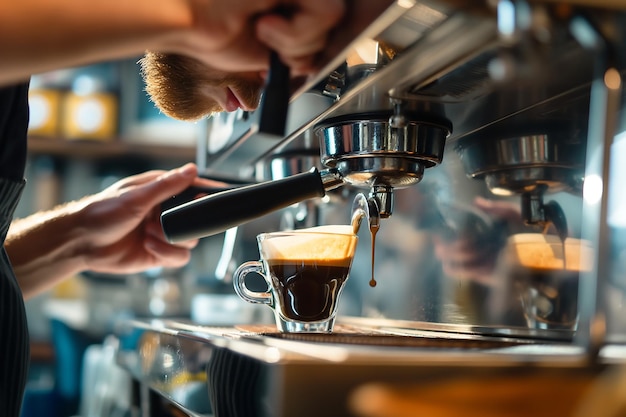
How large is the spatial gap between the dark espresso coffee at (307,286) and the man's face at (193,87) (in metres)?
0.15

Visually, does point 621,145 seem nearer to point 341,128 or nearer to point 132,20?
point 341,128

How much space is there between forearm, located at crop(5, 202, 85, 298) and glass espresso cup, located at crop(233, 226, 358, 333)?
352 mm

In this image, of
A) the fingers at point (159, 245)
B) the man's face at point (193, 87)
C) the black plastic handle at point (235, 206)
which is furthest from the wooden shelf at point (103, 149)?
the black plastic handle at point (235, 206)

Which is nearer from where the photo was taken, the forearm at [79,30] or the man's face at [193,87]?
the forearm at [79,30]

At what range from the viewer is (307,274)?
2.15ft

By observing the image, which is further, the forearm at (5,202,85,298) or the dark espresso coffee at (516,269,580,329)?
the forearm at (5,202,85,298)

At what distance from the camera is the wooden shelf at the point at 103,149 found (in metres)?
2.27

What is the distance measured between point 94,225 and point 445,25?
0.61m

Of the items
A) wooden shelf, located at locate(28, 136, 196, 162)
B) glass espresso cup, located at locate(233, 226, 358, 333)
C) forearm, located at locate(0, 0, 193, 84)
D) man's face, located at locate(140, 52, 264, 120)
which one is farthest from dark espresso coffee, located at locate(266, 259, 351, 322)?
wooden shelf, located at locate(28, 136, 196, 162)

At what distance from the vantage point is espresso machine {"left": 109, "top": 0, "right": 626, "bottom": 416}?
42 cm

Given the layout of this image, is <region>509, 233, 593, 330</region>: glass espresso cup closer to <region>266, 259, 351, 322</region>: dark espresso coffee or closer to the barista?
<region>266, 259, 351, 322</region>: dark espresso coffee

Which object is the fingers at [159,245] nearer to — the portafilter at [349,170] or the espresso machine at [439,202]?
the espresso machine at [439,202]

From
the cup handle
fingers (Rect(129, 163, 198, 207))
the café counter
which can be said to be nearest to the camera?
the café counter

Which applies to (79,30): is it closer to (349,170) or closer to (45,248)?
(349,170)
